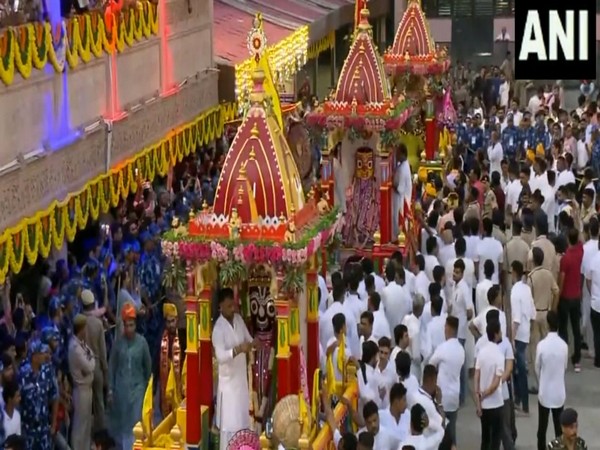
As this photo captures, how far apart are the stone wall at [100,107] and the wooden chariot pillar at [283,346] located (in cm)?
299

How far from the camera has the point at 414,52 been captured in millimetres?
21641

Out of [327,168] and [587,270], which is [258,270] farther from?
[327,168]

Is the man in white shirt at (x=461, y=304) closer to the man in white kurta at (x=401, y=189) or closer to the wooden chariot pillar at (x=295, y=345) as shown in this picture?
the wooden chariot pillar at (x=295, y=345)

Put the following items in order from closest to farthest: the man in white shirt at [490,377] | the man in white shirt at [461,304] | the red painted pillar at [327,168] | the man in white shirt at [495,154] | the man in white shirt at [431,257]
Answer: the man in white shirt at [490,377] < the man in white shirt at [461,304] < the man in white shirt at [431,257] < the red painted pillar at [327,168] < the man in white shirt at [495,154]

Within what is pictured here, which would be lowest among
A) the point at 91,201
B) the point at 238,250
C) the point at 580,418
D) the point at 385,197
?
the point at 580,418

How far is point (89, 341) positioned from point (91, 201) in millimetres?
2649

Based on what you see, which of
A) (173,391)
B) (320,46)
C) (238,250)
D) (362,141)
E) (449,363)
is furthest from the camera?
(320,46)

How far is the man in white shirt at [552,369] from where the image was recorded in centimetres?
1126

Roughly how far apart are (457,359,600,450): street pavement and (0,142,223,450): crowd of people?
9.40ft

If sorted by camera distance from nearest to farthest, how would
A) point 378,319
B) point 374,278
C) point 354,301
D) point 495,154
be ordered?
point 378,319
point 354,301
point 374,278
point 495,154

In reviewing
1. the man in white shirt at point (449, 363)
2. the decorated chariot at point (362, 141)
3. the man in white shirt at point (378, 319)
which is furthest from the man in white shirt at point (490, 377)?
the decorated chariot at point (362, 141)

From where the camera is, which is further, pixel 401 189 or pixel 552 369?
pixel 401 189

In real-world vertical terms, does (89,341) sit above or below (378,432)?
above

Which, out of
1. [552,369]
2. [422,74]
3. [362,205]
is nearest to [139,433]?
[552,369]
